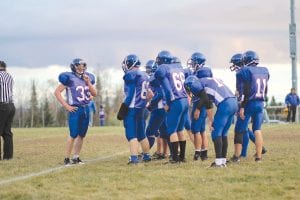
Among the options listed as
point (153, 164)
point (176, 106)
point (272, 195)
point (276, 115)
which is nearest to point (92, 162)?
point (153, 164)

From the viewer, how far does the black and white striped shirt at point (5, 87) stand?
1394cm

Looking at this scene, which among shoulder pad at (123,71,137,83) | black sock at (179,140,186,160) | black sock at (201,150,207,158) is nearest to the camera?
shoulder pad at (123,71,137,83)

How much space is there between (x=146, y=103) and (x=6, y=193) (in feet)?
14.1

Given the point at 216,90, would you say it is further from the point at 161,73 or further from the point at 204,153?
the point at 204,153

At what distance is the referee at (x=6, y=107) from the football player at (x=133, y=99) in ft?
10.8

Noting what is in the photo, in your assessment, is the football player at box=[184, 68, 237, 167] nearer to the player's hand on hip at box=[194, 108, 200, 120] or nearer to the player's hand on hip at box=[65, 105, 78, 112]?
the player's hand on hip at box=[194, 108, 200, 120]

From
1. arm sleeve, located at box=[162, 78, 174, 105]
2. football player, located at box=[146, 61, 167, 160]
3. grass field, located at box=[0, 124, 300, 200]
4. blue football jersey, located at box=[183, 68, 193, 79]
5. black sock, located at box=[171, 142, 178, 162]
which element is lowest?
grass field, located at box=[0, 124, 300, 200]

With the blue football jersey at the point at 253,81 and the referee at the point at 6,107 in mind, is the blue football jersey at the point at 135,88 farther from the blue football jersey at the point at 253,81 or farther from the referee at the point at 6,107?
the referee at the point at 6,107

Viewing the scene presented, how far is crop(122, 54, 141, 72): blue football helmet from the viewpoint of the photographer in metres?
12.1

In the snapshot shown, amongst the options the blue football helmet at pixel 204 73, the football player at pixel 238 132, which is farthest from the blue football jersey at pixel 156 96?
the football player at pixel 238 132

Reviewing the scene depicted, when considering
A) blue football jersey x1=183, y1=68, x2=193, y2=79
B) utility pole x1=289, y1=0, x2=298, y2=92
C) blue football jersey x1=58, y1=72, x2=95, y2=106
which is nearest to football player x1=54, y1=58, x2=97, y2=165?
blue football jersey x1=58, y1=72, x2=95, y2=106

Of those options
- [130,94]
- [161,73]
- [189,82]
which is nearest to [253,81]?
[189,82]

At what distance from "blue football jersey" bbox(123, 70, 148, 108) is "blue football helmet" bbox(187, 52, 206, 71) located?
1.07m

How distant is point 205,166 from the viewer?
11.1 m
